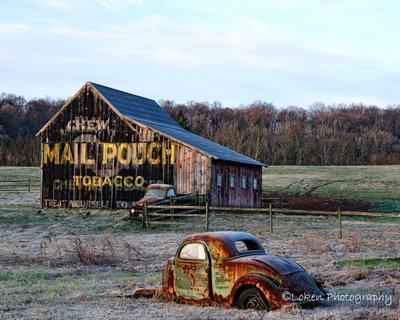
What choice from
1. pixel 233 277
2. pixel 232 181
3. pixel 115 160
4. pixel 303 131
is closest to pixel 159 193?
pixel 115 160

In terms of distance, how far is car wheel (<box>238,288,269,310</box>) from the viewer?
882 cm

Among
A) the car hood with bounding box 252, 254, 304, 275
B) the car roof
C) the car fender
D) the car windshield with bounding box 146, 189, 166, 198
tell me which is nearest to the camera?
the car fender

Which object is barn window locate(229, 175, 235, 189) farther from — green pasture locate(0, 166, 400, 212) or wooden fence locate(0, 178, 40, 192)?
wooden fence locate(0, 178, 40, 192)

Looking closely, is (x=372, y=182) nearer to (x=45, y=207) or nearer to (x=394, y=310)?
(x=45, y=207)

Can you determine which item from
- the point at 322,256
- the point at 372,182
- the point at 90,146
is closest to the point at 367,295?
the point at 322,256

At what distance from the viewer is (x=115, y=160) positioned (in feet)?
108

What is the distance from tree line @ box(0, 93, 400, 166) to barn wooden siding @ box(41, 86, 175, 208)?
54.6m

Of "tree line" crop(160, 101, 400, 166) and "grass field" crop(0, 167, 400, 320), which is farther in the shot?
"tree line" crop(160, 101, 400, 166)

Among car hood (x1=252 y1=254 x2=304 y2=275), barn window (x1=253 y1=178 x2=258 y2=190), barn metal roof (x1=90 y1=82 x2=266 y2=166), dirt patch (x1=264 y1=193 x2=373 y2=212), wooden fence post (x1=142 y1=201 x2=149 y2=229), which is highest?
barn metal roof (x1=90 y1=82 x2=266 y2=166)

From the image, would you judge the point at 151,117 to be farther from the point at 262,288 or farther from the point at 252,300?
the point at 262,288

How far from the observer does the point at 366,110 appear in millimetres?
130375

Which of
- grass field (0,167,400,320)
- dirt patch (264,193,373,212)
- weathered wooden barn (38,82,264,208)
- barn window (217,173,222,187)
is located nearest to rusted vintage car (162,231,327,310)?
grass field (0,167,400,320)

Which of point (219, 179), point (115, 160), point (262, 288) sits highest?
point (115, 160)

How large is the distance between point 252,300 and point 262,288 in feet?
1.16
